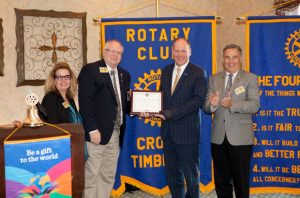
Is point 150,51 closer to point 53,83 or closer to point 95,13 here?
point 53,83

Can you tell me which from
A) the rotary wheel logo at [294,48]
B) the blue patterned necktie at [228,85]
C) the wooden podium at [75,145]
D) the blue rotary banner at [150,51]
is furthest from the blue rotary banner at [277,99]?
the wooden podium at [75,145]

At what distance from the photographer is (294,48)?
3307mm

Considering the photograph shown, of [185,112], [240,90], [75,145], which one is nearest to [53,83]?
[185,112]

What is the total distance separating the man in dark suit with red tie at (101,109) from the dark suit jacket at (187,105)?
0.46 meters

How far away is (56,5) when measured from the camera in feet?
13.6

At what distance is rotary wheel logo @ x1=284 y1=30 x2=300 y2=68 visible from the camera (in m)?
3.30

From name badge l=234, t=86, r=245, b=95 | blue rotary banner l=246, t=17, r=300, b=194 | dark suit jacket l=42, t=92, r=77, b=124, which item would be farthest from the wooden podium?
blue rotary banner l=246, t=17, r=300, b=194

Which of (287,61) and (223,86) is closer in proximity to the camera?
(223,86)

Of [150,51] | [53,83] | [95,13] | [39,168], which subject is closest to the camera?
[39,168]

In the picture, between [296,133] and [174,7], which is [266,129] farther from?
[174,7]

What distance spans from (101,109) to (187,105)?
753 mm

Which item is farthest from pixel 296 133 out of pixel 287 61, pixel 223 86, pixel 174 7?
pixel 174 7

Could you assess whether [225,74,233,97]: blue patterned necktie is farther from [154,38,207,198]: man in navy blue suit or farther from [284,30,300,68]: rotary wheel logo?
[284,30,300,68]: rotary wheel logo

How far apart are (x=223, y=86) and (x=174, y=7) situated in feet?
7.72
